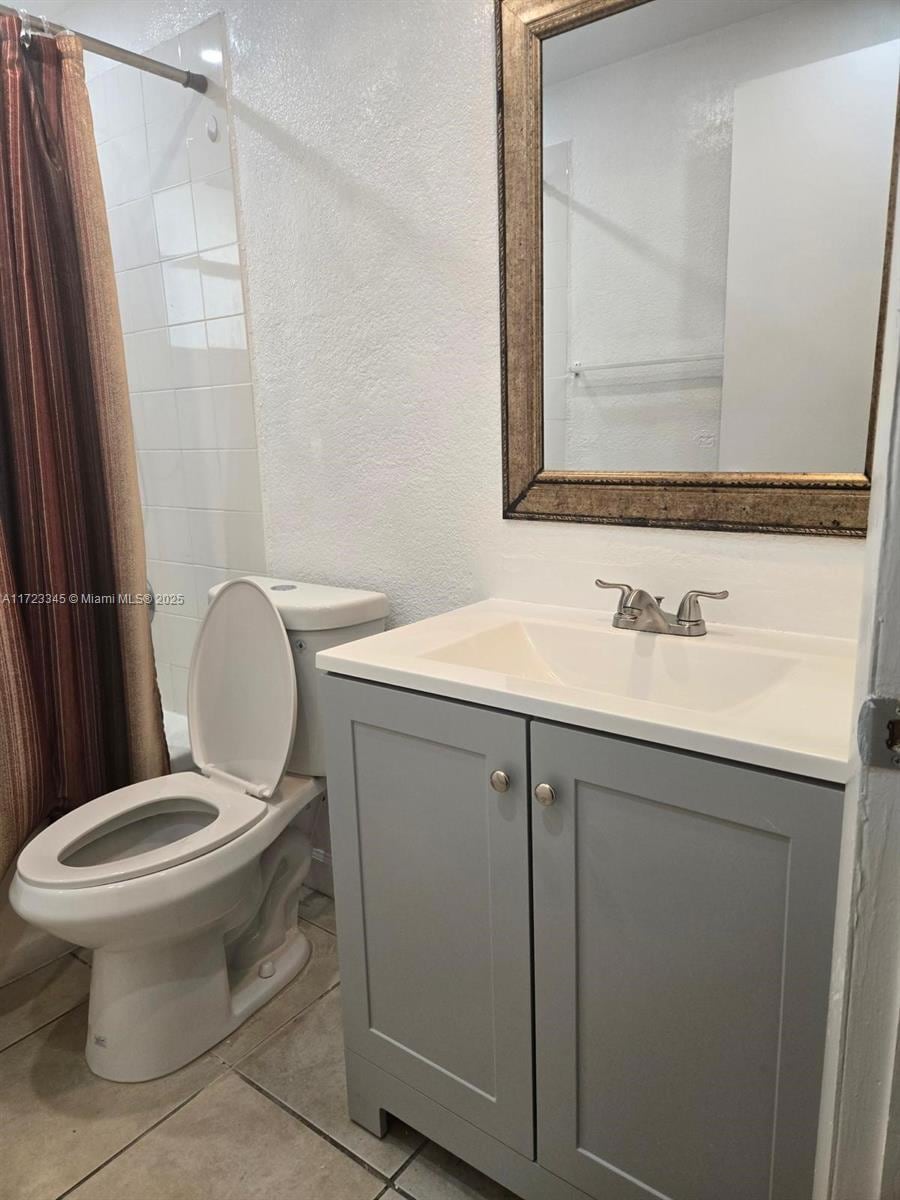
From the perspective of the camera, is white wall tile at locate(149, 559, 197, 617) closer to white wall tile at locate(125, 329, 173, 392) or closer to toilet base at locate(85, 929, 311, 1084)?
white wall tile at locate(125, 329, 173, 392)

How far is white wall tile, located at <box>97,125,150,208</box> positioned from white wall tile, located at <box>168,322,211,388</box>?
38 cm

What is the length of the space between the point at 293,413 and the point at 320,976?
4.29 ft

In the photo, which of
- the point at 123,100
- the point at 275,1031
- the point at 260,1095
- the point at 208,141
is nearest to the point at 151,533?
the point at 208,141

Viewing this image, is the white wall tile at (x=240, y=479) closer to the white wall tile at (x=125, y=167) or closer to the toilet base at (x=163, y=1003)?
the white wall tile at (x=125, y=167)

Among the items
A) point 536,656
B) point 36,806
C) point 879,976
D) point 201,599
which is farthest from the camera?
point 201,599

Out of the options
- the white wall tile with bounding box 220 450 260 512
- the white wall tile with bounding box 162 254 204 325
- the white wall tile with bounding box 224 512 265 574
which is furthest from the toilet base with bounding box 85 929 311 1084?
the white wall tile with bounding box 162 254 204 325

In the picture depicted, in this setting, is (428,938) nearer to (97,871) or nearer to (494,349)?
(97,871)

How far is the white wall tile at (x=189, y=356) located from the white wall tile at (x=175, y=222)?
0.61ft

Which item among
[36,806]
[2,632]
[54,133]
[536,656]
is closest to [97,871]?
[36,806]

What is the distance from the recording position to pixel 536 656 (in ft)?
4.60

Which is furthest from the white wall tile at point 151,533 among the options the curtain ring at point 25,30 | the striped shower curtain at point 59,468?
the curtain ring at point 25,30

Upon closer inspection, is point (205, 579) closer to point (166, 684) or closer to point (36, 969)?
point (166, 684)

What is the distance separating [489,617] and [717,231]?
74 centimetres

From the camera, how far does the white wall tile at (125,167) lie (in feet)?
6.68
